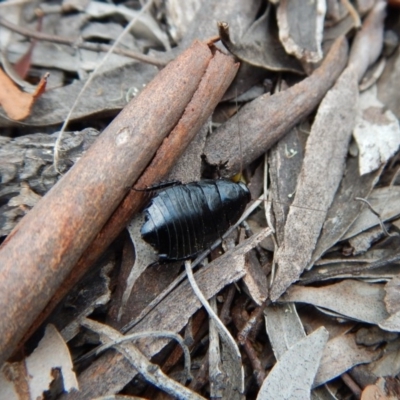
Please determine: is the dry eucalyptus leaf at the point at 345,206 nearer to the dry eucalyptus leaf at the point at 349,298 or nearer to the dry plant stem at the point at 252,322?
the dry eucalyptus leaf at the point at 349,298

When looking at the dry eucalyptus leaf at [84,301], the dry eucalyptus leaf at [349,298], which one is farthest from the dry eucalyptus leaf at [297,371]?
the dry eucalyptus leaf at [84,301]

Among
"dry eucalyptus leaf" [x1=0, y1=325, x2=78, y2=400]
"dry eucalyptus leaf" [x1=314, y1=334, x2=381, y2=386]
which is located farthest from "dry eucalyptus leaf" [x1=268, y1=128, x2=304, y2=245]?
"dry eucalyptus leaf" [x1=0, y1=325, x2=78, y2=400]

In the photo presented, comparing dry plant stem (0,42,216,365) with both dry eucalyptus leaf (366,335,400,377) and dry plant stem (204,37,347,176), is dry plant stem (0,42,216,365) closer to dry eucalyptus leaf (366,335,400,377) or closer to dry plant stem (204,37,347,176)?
dry plant stem (204,37,347,176)

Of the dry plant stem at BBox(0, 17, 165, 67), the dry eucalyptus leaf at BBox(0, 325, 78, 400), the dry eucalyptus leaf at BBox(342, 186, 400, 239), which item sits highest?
the dry plant stem at BBox(0, 17, 165, 67)

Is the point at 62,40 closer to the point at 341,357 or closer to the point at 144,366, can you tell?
the point at 144,366

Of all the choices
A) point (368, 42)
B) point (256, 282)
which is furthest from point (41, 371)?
point (368, 42)
